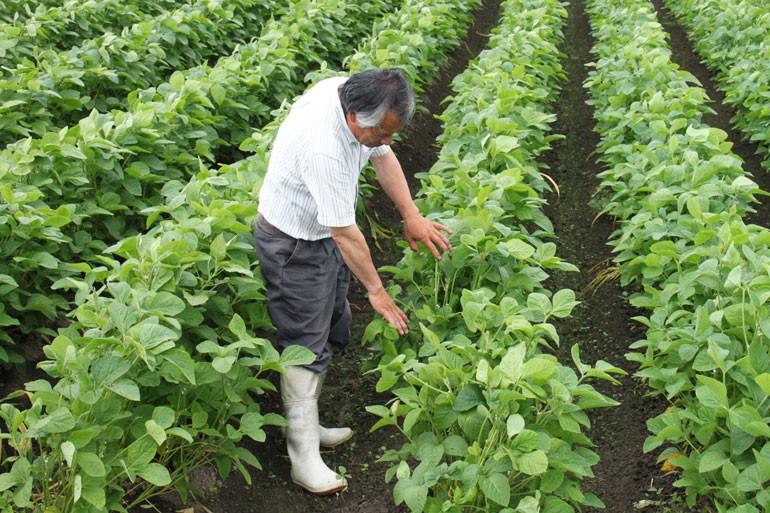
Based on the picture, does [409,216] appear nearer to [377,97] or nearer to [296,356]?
[377,97]

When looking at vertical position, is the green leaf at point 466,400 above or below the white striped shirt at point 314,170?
below

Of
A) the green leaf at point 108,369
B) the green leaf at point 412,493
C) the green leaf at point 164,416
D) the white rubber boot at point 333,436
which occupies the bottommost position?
the white rubber boot at point 333,436

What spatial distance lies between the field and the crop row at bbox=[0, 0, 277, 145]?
4cm

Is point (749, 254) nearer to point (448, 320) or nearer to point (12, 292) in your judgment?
point (448, 320)

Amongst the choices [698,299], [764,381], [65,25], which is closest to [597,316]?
[698,299]

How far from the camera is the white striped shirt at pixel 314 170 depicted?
2875 millimetres

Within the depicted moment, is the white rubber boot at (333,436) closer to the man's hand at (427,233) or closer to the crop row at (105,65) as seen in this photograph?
the man's hand at (427,233)

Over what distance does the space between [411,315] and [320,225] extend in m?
0.69

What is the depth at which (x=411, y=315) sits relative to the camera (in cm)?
358

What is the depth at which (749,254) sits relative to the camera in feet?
10.0

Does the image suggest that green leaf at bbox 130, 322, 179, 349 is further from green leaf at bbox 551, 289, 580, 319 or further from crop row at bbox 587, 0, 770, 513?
crop row at bbox 587, 0, 770, 513

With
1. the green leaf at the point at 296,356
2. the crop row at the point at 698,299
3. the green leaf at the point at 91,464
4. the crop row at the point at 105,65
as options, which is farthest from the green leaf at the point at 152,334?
the crop row at the point at 105,65

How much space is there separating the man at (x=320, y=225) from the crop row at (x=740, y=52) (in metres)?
3.63

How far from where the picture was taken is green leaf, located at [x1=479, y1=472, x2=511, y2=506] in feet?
7.67
